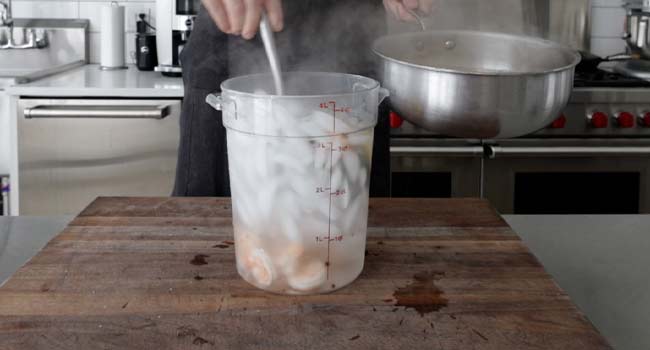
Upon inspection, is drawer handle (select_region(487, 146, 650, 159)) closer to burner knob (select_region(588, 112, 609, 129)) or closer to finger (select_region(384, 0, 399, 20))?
burner knob (select_region(588, 112, 609, 129))

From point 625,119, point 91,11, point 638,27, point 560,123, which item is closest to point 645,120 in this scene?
point 625,119

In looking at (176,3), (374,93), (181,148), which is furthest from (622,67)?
(374,93)

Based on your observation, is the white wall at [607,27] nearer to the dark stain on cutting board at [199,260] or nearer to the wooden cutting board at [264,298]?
the wooden cutting board at [264,298]

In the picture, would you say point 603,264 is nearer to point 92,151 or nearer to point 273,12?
point 273,12

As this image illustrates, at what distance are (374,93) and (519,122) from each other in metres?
0.18

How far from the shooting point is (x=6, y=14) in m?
2.21

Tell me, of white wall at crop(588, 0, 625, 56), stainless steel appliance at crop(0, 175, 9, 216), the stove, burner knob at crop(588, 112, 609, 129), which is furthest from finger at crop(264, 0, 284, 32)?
white wall at crop(588, 0, 625, 56)

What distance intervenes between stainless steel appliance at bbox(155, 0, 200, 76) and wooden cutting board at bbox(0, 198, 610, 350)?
1.23m

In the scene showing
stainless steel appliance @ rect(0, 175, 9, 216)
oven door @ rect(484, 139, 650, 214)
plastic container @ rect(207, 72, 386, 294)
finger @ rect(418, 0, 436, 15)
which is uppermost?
finger @ rect(418, 0, 436, 15)

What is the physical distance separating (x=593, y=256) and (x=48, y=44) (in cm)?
191

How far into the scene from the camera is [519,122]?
76 cm

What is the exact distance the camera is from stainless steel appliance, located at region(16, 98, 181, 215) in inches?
71.1

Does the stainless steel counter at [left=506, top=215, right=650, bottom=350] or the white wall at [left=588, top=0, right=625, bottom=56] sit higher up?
the white wall at [left=588, top=0, right=625, bottom=56]

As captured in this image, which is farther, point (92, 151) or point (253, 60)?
point (92, 151)
